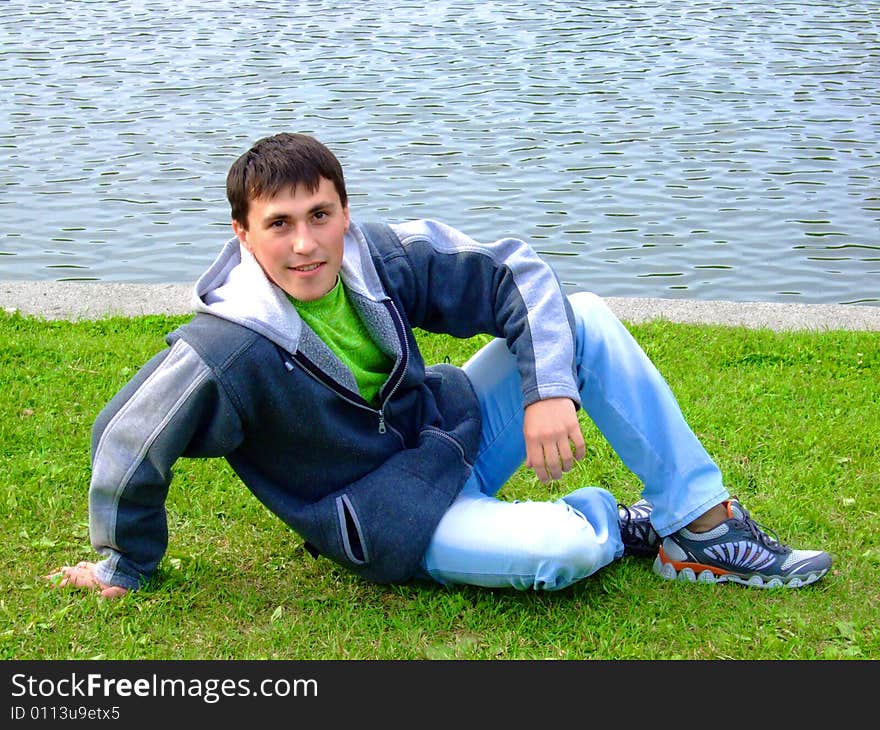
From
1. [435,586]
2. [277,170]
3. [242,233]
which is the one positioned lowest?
[435,586]

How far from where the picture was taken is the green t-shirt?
343 cm

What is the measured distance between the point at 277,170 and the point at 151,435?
759mm

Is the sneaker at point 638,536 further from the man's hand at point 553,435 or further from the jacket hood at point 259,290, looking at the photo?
the jacket hood at point 259,290

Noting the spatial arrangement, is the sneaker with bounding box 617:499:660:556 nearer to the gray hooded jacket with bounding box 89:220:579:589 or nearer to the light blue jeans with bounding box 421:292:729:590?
the light blue jeans with bounding box 421:292:729:590

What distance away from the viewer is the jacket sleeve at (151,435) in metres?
3.20

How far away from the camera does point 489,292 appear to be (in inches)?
140

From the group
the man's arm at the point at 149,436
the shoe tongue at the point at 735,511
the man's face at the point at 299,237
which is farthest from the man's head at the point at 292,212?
the shoe tongue at the point at 735,511

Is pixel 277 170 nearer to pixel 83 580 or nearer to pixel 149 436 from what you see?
pixel 149 436

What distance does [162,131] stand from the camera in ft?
39.4

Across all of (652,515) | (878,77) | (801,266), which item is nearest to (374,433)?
(652,515)

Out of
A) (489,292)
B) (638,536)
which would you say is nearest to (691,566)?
(638,536)

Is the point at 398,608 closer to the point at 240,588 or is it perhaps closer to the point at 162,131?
the point at 240,588

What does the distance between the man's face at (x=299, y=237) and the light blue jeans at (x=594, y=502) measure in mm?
740

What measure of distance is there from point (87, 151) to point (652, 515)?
8976mm
